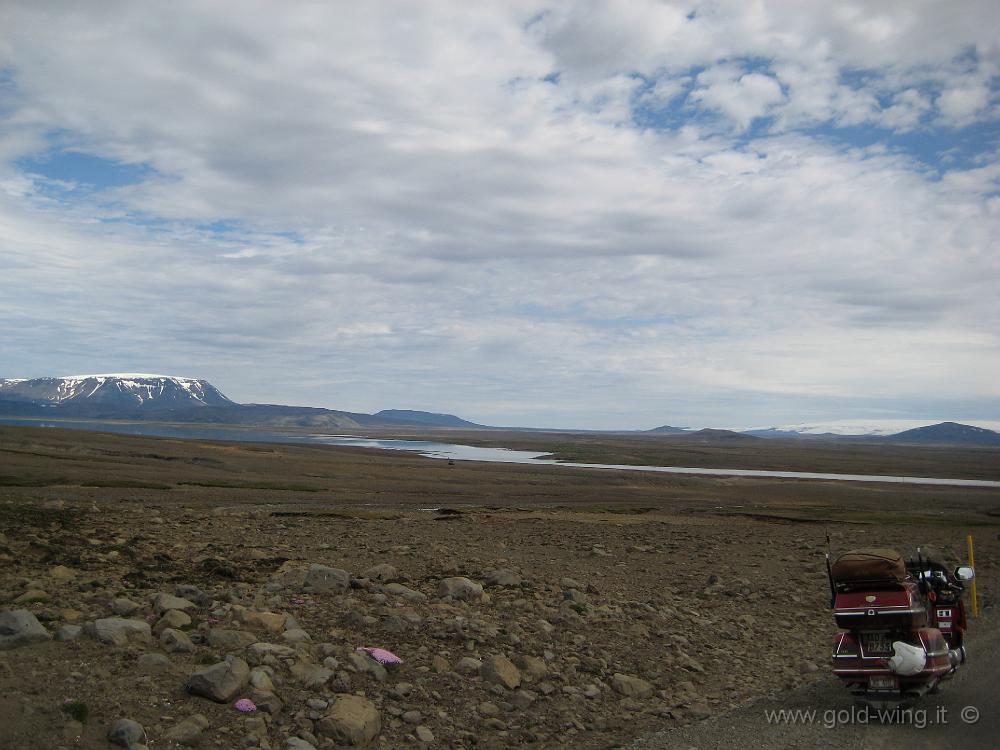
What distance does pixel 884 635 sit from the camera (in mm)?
8734

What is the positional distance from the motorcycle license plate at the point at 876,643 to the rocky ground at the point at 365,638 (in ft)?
5.87

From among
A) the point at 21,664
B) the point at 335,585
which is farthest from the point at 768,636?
the point at 21,664

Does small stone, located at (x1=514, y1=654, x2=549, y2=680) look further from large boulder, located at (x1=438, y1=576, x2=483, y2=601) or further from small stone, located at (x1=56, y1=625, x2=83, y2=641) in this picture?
small stone, located at (x1=56, y1=625, x2=83, y2=641)

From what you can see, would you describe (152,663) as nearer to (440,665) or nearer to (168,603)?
(168,603)

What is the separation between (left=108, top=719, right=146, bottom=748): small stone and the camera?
6.54 m

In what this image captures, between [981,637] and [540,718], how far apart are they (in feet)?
29.5

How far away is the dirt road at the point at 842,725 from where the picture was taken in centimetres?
796

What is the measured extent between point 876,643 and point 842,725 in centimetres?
100

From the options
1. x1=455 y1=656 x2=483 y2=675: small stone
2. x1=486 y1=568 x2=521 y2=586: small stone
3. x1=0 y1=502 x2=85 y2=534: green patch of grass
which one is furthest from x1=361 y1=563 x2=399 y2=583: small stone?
x1=0 y1=502 x2=85 y2=534: green patch of grass

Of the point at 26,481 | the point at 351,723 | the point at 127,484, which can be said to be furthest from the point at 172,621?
the point at 127,484

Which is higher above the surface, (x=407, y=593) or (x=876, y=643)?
(x=876, y=643)

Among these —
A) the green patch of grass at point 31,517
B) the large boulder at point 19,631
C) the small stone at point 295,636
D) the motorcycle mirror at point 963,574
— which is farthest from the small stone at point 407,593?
the green patch of grass at point 31,517

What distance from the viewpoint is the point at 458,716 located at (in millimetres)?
8477

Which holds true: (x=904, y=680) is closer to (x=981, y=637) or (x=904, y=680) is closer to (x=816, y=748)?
(x=816, y=748)
